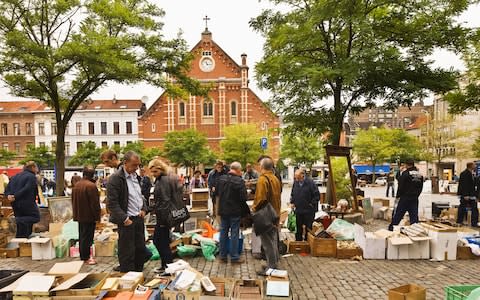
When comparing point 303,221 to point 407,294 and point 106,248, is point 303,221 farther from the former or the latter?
point 106,248

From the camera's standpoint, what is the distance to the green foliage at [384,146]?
47.6 meters

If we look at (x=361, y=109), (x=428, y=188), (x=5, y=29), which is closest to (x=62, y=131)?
(x=5, y=29)

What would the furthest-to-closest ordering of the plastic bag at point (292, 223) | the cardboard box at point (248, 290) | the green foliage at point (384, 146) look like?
the green foliage at point (384, 146)
the plastic bag at point (292, 223)
the cardboard box at point (248, 290)

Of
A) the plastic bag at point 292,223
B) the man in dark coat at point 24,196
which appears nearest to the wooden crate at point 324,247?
the plastic bag at point 292,223

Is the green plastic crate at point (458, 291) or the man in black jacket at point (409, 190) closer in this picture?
the green plastic crate at point (458, 291)

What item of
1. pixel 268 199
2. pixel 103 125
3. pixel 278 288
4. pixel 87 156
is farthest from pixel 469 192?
pixel 103 125

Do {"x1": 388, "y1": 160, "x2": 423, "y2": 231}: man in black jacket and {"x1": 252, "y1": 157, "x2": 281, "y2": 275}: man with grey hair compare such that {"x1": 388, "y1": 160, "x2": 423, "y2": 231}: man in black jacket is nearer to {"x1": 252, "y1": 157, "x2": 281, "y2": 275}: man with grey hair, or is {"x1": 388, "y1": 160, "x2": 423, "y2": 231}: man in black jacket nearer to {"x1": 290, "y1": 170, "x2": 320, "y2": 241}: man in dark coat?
{"x1": 290, "y1": 170, "x2": 320, "y2": 241}: man in dark coat

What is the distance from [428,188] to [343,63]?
19295 millimetres

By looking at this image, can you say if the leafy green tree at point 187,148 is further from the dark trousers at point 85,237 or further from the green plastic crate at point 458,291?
the green plastic crate at point 458,291

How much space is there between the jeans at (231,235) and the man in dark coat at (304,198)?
167 cm

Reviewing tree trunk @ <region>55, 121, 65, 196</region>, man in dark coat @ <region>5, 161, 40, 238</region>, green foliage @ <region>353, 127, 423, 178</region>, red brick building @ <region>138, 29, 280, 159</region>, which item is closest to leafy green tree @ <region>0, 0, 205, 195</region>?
tree trunk @ <region>55, 121, 65, 196</region>

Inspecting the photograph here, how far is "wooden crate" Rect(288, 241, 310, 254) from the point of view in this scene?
26.2 feet

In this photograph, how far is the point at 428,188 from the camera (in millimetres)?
26266

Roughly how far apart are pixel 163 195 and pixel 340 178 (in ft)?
29.2
